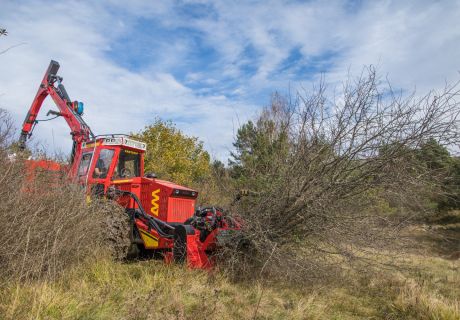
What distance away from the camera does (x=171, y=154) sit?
79.2 feet

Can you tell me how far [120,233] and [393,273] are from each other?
507cm

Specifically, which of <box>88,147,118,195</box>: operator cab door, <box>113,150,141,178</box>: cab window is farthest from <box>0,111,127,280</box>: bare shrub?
<box>113,150,141,178</box>: cab window

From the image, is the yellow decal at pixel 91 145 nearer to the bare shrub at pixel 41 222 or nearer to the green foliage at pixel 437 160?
the bare shrub at pixel 41 222

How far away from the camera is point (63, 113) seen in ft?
31.6

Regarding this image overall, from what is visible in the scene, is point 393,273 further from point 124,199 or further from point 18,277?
point 18,277

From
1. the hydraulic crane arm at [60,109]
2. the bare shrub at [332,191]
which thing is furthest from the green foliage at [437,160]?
the hydraulic crane arm at [60,109]

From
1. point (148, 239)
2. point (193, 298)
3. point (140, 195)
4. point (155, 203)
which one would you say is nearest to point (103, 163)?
point (140, 195)

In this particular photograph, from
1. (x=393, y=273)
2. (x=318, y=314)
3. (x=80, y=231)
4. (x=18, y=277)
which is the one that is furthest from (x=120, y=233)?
(x=393, y=273)

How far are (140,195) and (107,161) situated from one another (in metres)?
0.93

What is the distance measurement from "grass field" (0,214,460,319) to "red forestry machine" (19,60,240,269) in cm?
51

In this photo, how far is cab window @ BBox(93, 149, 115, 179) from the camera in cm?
821

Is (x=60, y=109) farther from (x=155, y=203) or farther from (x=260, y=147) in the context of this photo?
(x=260, y=147)

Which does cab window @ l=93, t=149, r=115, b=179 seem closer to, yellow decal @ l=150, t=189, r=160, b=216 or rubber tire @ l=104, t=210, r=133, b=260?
yellow decal @ l=150, t=189, r=160, b=216

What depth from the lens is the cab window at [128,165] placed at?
845cm
